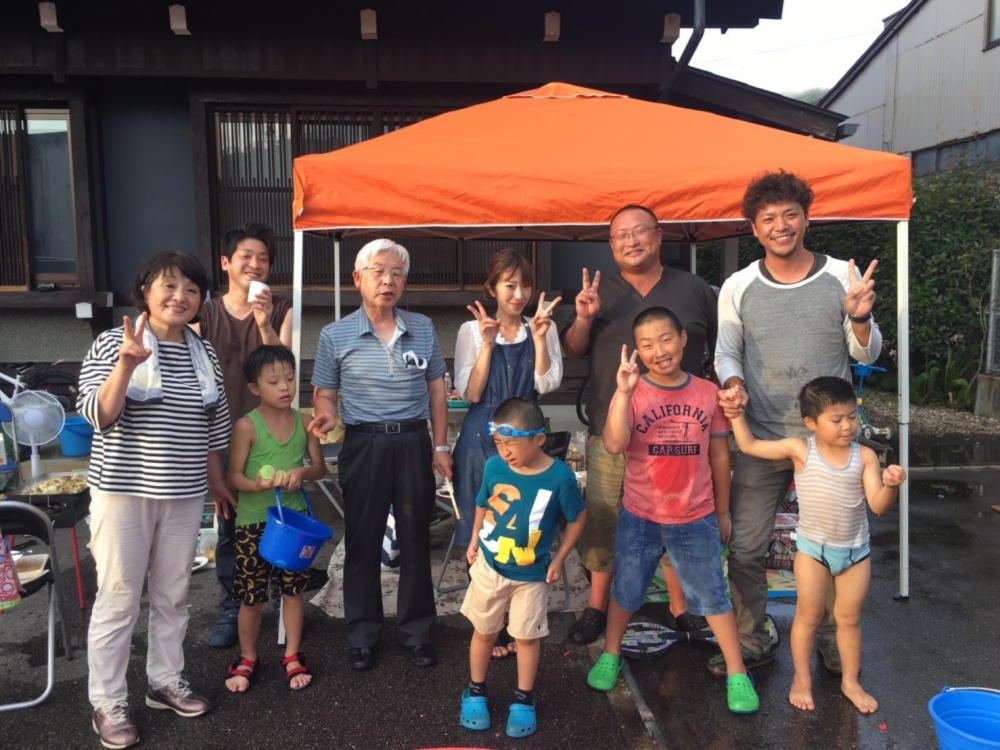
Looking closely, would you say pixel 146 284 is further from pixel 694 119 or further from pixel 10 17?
pixel 10 17

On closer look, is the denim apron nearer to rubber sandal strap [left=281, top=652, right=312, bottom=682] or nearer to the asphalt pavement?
the asphalt pavement

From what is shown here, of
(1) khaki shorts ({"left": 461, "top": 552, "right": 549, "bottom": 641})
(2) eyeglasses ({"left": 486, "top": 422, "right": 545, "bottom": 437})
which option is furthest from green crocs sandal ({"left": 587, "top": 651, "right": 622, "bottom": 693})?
(2) eyeglasses ({"left": 486, "top": 422, "right": 545, "bottom": 437})

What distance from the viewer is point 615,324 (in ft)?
10.6

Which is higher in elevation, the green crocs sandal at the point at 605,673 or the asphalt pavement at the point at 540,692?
the green crocs sandal at the point at 605,673

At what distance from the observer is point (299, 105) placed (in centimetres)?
711

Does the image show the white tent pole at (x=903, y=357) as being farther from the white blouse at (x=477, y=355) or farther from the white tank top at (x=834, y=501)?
the white blouse at (x=477, y=355)

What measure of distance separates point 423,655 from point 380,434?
3.37 ft

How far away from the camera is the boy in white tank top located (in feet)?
8.87

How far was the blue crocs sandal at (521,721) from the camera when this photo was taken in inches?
106

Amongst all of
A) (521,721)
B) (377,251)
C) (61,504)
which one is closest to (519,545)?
(521,721)

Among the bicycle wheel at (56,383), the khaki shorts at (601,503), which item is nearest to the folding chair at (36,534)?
the khaki shorts at (601,503)

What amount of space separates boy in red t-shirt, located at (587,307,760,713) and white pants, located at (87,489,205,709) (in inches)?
66.2

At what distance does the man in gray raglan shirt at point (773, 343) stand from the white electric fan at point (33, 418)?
170 inches

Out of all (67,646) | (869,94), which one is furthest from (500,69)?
(869,94)
